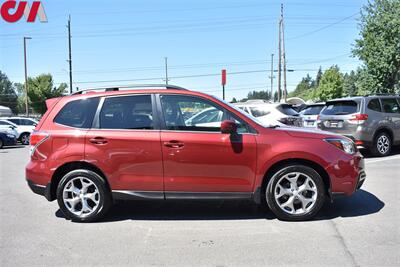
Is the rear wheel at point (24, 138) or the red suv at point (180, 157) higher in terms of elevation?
the red suv at point (180, 157)

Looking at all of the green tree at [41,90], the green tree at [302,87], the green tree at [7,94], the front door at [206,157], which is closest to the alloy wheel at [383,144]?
the front door at [206,157]

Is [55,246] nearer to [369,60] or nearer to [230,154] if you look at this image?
[230,154]

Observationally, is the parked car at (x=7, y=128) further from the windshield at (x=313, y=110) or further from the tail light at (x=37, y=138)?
the tail light at (x=37, y=138)

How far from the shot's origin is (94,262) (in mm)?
3924

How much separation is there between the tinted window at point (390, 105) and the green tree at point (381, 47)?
1125cm

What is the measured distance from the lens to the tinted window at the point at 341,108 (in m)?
10.6

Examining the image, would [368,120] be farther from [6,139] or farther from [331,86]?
[331,86]

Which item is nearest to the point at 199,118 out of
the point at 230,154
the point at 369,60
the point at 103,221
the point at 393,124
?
the point at 230,154

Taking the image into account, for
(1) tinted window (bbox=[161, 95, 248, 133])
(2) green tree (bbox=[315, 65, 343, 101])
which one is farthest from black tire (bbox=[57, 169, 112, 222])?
(2) green tree (bbox=[315, 65, 343, 101])

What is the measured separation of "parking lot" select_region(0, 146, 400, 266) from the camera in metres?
3.96

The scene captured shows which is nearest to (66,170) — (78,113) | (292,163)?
(78,113)

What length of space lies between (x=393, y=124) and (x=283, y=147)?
24.1ft

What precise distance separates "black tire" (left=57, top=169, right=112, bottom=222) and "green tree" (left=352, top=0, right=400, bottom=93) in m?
20.0

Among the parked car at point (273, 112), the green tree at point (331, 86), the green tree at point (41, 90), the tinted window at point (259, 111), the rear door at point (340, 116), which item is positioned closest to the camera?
the rear door at point (340, 116)
